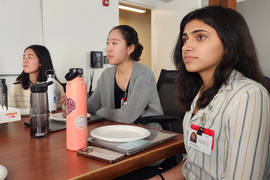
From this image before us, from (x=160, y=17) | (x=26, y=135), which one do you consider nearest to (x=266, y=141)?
(x=26, y=135)

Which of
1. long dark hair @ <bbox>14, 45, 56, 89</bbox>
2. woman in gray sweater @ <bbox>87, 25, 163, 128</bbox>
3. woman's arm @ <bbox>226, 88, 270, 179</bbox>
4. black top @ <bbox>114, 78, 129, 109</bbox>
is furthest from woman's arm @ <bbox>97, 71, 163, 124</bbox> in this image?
long dark hair @ <bbox>14, 45, 56, 89</bbox>

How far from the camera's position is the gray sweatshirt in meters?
1.36

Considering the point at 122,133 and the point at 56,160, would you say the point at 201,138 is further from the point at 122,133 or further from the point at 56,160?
the point at 56,160

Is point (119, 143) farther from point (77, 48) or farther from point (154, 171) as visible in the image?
point (77, 48)

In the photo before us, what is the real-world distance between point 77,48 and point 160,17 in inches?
71.3

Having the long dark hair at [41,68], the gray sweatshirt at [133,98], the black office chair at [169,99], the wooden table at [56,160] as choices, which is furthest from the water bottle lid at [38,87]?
the long dark hair at [41,68]

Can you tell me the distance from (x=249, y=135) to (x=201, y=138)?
18 centimetres

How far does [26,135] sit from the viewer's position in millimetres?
969

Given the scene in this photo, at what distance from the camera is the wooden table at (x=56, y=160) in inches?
23.7

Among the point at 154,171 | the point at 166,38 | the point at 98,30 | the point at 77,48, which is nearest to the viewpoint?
the point at 154,171

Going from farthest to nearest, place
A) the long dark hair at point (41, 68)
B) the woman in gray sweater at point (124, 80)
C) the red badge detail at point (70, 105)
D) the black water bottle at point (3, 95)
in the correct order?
1. the long dark hair at point (41, 68)
2. the woman in gray sweater at point (124, 80)
3. the black water bottle at point (3, 95)
4. the red badge detail at point (70, 105)

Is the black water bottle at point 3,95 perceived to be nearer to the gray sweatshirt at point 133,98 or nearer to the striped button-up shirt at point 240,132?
the gray sweatshirt at point 133,98

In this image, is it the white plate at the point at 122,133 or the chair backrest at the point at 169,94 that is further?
the chair backrest at the point at 169,94

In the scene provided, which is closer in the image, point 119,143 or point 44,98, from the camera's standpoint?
point 119,143
